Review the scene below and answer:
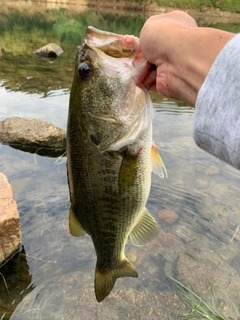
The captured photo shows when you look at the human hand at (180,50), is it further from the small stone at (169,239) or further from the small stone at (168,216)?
the small stone at (168,216)

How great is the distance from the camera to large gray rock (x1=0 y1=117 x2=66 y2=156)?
21.0ft

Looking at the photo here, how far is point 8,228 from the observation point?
3725 mm

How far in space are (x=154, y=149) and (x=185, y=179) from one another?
3507mm

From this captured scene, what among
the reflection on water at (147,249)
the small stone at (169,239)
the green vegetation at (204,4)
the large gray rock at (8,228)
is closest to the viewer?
the reflection on water at (147,249)

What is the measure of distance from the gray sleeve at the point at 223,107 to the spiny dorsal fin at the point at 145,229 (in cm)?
118

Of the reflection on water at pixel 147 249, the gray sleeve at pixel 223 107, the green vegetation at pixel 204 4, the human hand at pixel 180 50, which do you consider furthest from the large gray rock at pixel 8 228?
the green vegetation at pixel 204 4

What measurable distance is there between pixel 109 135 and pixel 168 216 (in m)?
3.01

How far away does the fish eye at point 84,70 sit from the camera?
5.82 ft

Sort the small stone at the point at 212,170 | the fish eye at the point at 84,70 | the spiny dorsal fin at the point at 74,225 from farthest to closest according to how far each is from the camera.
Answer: the small stone at the point at 212,170 → the spiny dorsal fin at the point at 74,225 → the fish eye at the point at 84,70

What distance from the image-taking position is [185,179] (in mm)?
5441

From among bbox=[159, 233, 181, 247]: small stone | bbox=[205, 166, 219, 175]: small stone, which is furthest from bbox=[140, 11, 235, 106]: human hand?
bbox=[205, 166, 219, 175]: small stone

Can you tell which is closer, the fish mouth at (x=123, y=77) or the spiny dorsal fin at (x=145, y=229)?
the fish mouth at (x=123, y=77)

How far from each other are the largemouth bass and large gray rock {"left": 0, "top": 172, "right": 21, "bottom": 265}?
70.7 inches

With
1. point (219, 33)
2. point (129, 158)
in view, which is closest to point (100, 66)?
point (129, 158)
